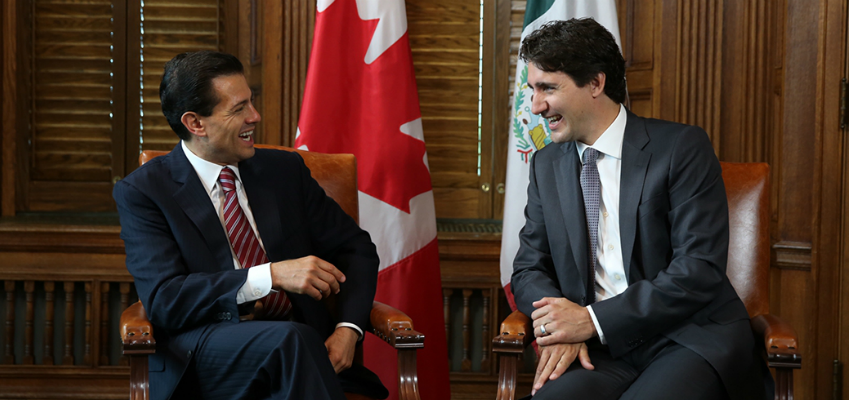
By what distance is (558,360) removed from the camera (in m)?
1.64

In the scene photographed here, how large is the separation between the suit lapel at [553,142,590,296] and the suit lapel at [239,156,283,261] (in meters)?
0.74

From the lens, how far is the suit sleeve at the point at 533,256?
181cm

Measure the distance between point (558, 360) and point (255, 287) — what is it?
2.38ft

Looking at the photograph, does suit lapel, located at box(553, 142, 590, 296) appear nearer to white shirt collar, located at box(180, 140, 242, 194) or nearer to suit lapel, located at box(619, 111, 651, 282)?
suit lapel, located at box(619, 111, 651, 282)

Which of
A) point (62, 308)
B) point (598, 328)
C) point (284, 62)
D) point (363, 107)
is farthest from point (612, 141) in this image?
point (62, 308)

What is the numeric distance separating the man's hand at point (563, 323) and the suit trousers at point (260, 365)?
19.1 inches

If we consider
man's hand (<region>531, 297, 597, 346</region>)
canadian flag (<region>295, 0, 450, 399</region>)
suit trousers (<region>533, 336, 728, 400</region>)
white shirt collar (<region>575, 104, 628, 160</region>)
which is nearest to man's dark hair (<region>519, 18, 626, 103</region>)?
white shirt collar (<region>575, 104, 628, 160</region>)

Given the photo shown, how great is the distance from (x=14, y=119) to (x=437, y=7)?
1.93m

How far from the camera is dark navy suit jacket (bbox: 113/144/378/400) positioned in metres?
1.66

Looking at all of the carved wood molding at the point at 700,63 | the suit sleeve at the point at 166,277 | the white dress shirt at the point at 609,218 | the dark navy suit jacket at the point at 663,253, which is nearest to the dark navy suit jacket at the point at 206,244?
the suit sleeve at the point at 166,277

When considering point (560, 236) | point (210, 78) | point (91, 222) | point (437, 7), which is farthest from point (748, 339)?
point (91, 222)

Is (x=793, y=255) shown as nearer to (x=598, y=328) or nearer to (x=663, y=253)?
(x=663, y=253)

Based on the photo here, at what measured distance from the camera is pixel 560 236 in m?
1.78

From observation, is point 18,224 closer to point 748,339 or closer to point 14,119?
point 14,119
